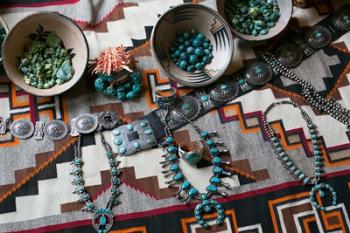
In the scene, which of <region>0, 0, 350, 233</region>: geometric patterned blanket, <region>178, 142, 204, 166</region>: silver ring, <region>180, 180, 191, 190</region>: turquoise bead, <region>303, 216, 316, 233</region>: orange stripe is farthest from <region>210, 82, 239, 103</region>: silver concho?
<region>303, 216, 316, 233</region>: orange stripe

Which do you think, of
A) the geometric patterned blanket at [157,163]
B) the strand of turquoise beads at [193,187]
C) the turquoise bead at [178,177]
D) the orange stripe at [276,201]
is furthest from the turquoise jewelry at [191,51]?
the orange stripe at [276,201]

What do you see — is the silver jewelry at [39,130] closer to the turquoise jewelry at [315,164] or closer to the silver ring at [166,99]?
the silver ring at [166,99]

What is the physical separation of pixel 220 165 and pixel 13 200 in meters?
0.53

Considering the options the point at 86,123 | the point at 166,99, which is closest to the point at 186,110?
the point at 166,99

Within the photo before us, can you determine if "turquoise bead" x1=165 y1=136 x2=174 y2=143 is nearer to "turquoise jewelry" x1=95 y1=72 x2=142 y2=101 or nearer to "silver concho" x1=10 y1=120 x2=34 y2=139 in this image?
"turquoise jewelry" x1=95 y1=72 x2=142 y2=101

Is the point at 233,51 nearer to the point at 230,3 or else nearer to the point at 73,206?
the point at 230,3

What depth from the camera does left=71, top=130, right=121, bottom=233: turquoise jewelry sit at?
1056 mm

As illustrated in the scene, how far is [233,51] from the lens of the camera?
1.24 metres

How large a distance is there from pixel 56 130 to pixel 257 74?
0.59 metres

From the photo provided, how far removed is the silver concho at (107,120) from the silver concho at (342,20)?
29.5 inches

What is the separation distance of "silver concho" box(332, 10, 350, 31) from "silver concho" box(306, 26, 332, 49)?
0.04 metres

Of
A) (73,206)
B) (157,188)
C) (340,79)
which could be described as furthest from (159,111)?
(340,79)

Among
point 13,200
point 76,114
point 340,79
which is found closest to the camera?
point 13,200

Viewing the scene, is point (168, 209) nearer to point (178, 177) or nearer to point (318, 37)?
point (178, 177)
